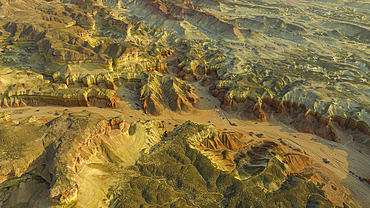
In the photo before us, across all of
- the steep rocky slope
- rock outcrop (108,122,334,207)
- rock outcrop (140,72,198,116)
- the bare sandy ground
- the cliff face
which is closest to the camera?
the cliff face

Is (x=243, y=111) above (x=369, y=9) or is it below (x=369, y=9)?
below

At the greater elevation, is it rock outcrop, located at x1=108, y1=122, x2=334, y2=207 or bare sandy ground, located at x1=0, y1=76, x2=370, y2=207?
rock outcrop, located at x1=108, y1=122, x2=334, y2=207

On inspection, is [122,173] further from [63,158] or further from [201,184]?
[201,184]

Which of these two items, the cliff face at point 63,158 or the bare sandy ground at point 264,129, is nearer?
the cliff face at point 63,158

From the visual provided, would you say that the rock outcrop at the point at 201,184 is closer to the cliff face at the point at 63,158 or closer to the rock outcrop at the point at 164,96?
the cliff face at the point at 63,158

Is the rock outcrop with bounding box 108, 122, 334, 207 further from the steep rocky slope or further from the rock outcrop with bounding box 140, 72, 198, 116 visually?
the rock outcrop with bounding box 140, 72, 198, 116

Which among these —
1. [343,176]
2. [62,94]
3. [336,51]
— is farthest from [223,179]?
[336,51]

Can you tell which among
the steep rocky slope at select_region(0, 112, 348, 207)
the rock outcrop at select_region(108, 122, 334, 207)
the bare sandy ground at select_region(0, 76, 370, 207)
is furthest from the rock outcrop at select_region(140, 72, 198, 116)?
the rock outcrop at select_region(108, 122, 334, 207)

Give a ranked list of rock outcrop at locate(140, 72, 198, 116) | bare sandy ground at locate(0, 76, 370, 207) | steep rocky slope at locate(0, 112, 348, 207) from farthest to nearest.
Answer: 1. rock outcrop at locate(140, 72, 198, 116)
2. bare sandy ground at locate(0, 76, 370, 207)
3. steep rocky slope at locate(0, 112, 348, 207)

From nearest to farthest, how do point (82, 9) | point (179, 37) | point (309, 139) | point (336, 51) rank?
point (309, 139)
point (336, 51)
point (179, 37)
point (82, 9)

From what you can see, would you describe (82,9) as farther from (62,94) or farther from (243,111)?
(243,111)

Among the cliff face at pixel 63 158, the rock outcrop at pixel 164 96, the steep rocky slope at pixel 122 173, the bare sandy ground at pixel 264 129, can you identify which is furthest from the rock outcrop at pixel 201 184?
the rock outcrop at pixel 164 96
